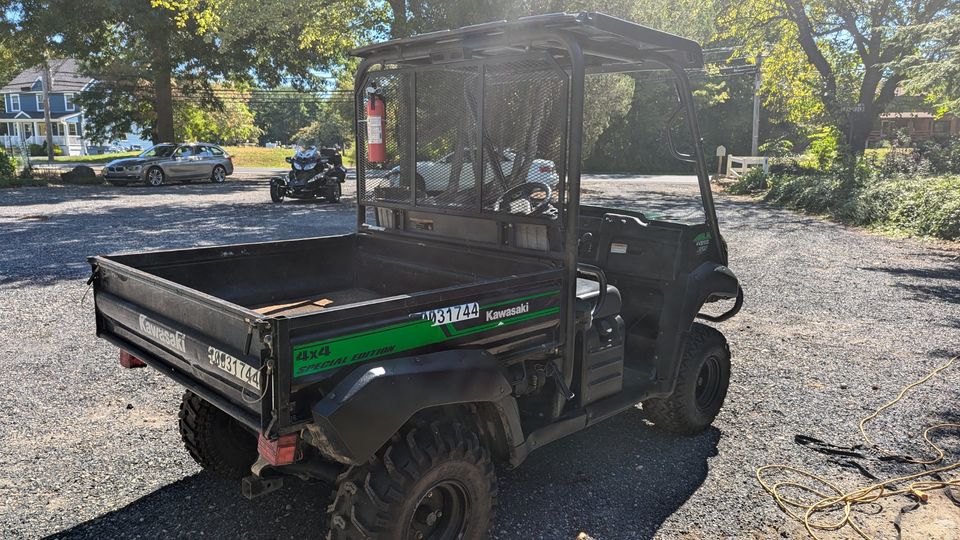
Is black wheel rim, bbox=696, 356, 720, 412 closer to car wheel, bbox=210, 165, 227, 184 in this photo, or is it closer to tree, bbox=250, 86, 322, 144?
car wheel, bbox=210, 165, 227, 184

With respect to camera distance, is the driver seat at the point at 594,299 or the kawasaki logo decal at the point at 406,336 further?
the driver seat at the point at 594,299

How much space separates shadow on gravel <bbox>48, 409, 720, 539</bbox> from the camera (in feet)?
10.9

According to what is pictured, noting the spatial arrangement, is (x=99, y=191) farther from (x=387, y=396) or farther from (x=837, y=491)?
(x=837, y=491)

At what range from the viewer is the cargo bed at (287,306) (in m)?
2.43

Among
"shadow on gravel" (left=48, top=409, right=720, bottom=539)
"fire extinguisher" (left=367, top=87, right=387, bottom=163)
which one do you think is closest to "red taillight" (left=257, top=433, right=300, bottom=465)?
"shadow on gravel" (left=48, top=409, right=720, bottom=539)

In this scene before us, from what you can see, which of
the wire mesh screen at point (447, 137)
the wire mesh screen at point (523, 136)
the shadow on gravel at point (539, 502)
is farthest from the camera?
the wire mesh screen at point (447, 137)

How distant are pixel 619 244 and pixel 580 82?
149cm

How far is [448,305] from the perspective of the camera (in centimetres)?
283

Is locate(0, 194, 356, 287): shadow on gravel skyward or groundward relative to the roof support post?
groundward

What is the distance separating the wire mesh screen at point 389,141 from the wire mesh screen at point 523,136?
1.78 feet

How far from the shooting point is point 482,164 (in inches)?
147

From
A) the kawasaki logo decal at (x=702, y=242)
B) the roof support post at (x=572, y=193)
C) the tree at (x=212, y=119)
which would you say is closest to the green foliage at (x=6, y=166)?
the tree at (x=212, y=119)

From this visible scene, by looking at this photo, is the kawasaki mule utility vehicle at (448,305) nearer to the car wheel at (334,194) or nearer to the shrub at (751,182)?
the car wheel at (334,194)

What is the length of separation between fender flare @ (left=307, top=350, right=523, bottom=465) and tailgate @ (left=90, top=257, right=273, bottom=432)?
0.23 m
